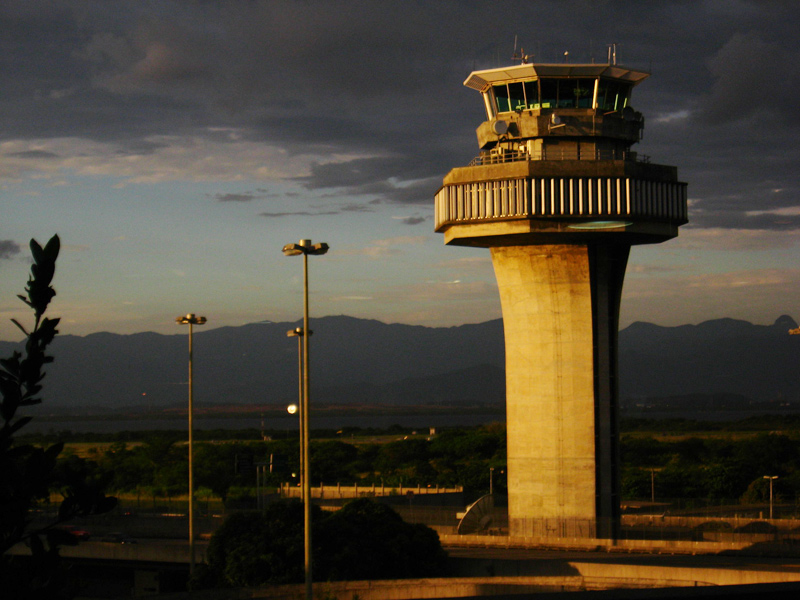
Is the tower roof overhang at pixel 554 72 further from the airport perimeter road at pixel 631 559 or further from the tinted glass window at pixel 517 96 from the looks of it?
the airport perimeter road at pixel 631 559

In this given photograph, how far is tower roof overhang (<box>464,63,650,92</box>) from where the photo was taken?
51.9 meters

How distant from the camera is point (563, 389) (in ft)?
166

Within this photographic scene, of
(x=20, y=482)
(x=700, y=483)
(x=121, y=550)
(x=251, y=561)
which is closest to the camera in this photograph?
(x=20, y=482)

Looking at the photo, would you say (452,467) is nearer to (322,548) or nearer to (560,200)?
(560,200)

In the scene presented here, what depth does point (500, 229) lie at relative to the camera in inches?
1964

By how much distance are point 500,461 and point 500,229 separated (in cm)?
5674

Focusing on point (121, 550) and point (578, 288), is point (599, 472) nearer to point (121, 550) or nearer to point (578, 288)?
point (578, 288)

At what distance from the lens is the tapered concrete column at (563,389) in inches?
1969

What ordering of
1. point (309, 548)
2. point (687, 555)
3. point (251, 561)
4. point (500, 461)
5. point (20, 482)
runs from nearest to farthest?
point (20, 482) → point (309, 548) → point (251, 561) → point (687, 555) → point (500, 461)

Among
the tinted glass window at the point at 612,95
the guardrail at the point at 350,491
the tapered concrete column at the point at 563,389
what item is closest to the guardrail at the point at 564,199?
the tapered concrete column at the point at 563,389

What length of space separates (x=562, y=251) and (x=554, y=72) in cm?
918

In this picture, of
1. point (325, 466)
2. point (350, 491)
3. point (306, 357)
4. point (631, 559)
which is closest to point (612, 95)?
point (631, 559)

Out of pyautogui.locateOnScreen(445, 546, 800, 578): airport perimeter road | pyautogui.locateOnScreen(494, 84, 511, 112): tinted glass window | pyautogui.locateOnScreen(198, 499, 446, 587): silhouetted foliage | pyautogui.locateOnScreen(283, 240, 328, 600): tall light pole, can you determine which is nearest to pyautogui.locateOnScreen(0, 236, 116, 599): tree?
pyautogui.locateOnScreen(283, 240, 328, 600): tall light pole

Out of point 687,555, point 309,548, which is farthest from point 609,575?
point 309,548
